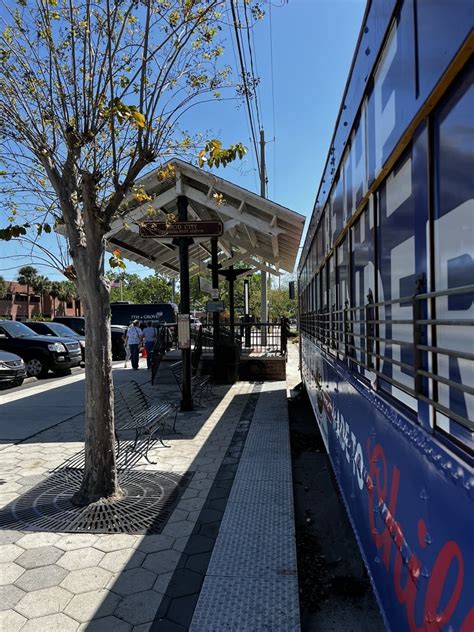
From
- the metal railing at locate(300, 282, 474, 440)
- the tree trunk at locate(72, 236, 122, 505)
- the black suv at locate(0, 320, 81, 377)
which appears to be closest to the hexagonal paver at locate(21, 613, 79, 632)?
the tree trunk at locate(72, 236, 122, 505)

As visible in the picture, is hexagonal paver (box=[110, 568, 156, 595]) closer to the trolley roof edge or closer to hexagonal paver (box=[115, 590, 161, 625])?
hexagonal paver (box=[115, 590, 161, 625])

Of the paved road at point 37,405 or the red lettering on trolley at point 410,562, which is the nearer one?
the red lettering on trolley at point 410,562

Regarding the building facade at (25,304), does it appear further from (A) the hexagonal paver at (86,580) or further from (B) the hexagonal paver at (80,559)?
(A) the hexagonal paver at (86,580)

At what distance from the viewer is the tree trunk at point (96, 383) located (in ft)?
14.4

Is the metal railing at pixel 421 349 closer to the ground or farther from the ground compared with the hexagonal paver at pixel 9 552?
farther from the ground

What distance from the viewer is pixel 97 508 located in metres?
4.26

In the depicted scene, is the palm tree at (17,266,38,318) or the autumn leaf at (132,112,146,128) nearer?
the autumn leaf at (132,112,146,128)

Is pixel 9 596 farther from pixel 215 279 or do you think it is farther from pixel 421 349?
pixel 215 279

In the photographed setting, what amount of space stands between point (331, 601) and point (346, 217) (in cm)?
250

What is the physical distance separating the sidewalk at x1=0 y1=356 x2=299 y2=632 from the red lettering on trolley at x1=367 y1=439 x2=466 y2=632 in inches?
40.9

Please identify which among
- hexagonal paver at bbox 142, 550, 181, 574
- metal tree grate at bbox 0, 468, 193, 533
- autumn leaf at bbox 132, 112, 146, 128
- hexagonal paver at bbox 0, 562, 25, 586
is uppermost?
autumn leaf at bbox 132, 112, 146, 128

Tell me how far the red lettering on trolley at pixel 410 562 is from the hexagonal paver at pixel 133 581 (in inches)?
64.2

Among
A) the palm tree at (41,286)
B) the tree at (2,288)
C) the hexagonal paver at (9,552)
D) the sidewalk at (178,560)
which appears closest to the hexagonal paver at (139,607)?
the sidewalk at (178,560)

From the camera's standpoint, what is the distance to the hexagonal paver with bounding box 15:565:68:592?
3.12 meters
